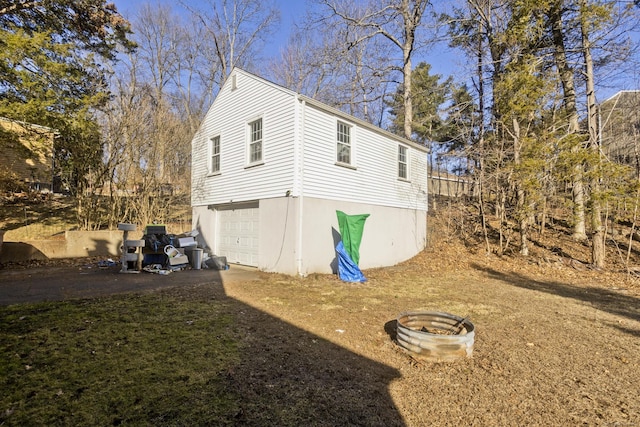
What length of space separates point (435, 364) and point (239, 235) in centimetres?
858

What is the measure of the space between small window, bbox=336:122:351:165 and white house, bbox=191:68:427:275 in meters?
0.03

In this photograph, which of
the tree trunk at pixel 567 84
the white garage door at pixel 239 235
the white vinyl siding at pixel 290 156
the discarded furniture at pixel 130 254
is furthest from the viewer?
the tree trunk at pixel 567 84

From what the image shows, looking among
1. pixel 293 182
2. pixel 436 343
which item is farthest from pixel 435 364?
pixel 293 182

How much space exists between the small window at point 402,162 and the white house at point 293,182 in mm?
43

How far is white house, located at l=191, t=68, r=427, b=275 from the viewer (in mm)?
9156

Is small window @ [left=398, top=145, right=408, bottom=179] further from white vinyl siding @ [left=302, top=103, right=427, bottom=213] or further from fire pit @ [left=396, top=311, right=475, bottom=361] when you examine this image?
fire pit @ [left=396, top=311, right=475, bottom=361]

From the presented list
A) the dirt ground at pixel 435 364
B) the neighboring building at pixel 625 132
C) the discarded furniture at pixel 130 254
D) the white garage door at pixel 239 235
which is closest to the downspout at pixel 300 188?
the dirt ground at pixel 435 364

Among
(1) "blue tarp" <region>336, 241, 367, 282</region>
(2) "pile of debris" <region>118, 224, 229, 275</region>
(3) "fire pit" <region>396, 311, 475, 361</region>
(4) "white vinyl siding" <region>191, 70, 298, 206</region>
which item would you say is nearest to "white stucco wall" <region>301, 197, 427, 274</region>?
(1) "blue tarp" <region>336, 241, 367, 282</region>

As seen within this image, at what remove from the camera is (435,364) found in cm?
368

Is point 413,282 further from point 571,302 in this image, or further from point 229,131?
point 229,131

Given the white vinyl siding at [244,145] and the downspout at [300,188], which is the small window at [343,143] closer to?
the downspout at [300,188]

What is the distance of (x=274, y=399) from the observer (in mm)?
2812

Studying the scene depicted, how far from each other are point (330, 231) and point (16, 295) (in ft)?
23.4

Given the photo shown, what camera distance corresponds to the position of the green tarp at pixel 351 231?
9172 mm
